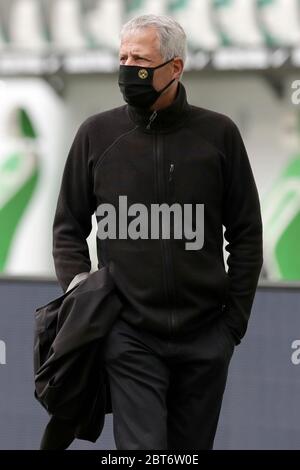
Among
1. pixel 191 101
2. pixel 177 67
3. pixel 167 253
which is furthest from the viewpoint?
pixel 191 101

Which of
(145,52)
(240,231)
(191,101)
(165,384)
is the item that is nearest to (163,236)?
(240,231)

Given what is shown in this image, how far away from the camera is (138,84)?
371 centimetres

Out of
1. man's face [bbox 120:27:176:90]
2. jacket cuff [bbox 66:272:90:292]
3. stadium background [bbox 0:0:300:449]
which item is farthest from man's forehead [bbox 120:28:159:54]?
stadium background [bbox 0:0:300:449]

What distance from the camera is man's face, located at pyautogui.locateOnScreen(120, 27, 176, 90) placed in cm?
369

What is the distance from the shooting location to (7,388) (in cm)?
590

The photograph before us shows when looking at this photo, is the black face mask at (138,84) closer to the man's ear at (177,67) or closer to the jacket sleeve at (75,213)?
the man's ear at (177,67)

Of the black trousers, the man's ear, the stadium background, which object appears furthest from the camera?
the stadium background

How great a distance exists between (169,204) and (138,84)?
39 cm

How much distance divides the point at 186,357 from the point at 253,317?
1.92 m

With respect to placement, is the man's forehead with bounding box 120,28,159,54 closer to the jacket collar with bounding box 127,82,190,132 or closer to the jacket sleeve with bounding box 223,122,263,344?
the jacket collar with bounding box 127,82,190,132

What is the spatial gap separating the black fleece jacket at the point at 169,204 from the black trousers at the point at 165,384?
0.17ft

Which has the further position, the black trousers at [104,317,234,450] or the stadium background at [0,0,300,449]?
the stadium background at [0,0,300,449]

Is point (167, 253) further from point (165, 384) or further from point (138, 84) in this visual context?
point (138, 84)

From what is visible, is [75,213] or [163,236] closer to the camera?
[163,236]
